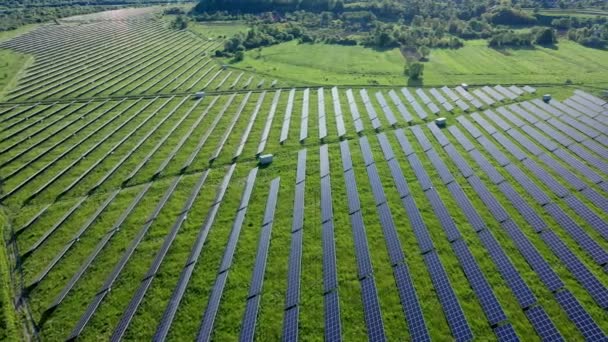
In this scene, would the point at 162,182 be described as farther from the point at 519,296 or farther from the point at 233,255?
the point at 519,296

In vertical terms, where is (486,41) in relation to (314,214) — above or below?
above

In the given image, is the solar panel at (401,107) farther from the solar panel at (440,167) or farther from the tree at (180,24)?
the tree at (180,24)

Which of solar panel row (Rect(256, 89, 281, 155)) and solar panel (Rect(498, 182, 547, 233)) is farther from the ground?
solar panel row (Rect(256, 89, 281, 155))

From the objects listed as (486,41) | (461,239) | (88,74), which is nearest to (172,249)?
(461,239)

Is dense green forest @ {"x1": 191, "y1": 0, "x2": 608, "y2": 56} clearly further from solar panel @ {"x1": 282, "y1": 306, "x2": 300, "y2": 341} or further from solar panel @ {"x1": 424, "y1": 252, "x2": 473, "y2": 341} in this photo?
solar panel @ {"x1": 282, "y1": 306, "x2": 300, "y2": 341}

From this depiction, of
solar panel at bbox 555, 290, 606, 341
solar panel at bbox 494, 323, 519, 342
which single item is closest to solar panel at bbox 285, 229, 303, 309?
solar panel at bbox 494, 323, 519, 342

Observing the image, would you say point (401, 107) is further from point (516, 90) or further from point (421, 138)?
point (516, 90)

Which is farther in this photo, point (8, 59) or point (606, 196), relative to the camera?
point (8, 59)
